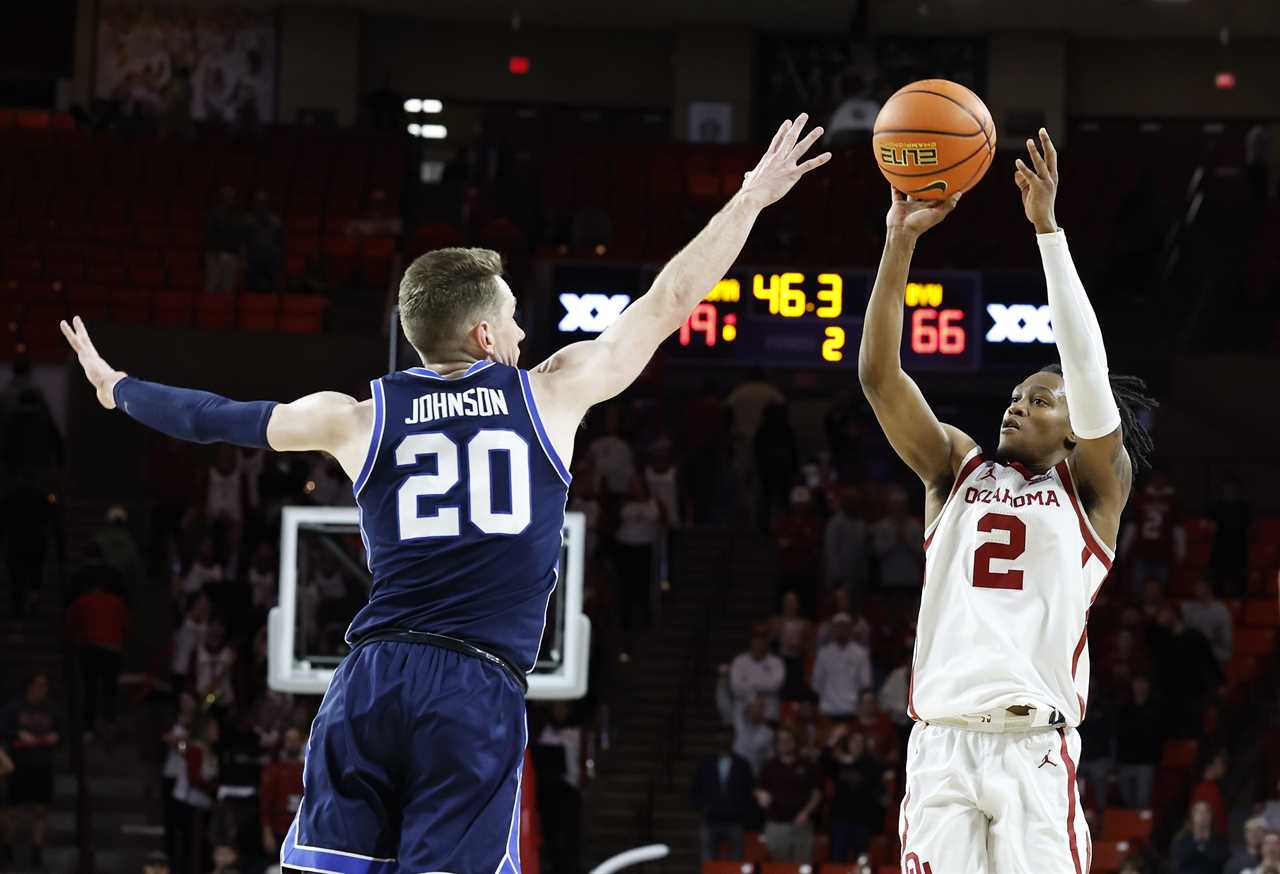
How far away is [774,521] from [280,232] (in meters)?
6.28

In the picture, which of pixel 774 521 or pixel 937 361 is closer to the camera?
pixel 937 361

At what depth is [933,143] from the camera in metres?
5.64

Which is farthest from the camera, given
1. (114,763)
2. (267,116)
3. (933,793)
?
(267,116)

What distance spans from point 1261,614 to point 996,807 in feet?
42.7

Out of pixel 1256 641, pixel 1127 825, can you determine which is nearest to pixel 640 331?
pixel 1127 825

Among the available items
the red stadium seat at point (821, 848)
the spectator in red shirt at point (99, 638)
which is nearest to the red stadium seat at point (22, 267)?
the spectator in red shirt at point (99, 638)

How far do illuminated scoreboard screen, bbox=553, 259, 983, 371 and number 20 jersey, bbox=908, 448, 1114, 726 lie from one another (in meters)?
9.34

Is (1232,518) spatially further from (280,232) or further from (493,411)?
(493,411)

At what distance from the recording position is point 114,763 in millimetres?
16484

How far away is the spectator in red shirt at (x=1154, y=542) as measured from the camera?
690 inches

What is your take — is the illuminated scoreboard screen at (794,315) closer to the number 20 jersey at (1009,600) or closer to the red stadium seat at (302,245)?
the red stadium seat at (302,245)

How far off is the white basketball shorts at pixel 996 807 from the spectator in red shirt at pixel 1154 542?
497 inches

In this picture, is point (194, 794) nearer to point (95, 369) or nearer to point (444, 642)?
point (95, 369)

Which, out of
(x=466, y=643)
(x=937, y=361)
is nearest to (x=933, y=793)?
(x=466, y=643)
